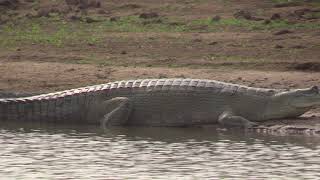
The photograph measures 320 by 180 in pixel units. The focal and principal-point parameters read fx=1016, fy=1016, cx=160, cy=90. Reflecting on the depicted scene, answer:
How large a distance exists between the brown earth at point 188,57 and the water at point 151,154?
1230 mm

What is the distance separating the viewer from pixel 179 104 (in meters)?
13.4

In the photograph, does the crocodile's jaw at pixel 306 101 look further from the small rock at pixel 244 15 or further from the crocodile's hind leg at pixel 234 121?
the small rock at pixel 244 15

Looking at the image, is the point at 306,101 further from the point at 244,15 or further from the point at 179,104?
the point at 244,15

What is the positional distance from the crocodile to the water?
0.26 meters

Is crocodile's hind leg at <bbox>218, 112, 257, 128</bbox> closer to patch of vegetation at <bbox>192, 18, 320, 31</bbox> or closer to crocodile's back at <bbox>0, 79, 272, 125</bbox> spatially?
crocodile's back at <bbox>0, 79, 272, 125</bbox>

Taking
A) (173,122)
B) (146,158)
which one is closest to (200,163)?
(146,158)

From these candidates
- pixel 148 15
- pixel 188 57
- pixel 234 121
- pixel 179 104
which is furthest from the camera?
pixel 148 15

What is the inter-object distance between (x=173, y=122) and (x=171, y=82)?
55 centimetres

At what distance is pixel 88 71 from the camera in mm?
16688

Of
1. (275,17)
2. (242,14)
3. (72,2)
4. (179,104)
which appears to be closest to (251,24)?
(275,17)

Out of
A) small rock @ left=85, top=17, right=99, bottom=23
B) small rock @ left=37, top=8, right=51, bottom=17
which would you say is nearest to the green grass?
small rock @ left=85, top=17, right=99, bottom=23

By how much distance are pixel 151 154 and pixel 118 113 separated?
243cm

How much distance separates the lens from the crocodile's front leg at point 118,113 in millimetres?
13438

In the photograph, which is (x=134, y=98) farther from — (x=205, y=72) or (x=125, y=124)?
(x=205, y=72)
